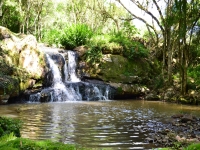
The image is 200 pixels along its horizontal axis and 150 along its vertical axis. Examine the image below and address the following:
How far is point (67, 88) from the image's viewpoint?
52.6 ft

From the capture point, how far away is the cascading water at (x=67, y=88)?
15.0 metres

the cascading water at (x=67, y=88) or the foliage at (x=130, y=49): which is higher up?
the foliage at (x=130, y=49)

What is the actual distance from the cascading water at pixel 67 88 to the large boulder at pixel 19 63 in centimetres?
85

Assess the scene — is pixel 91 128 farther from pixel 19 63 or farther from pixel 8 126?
pixel 19 63

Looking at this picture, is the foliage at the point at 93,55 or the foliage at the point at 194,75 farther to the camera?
the foliage at the point at 93,55

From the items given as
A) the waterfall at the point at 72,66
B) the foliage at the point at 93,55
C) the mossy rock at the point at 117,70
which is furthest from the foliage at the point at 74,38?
the mossy rock at the point at 117,70

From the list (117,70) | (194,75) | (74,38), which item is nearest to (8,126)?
(117,70)

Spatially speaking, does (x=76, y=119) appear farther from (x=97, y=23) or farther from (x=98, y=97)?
(x=97, y=23)

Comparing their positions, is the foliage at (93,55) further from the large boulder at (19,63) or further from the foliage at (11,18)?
the foliage at (11,18)

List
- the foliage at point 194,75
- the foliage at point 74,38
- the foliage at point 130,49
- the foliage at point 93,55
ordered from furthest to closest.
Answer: the foliage at point 74,38 < the foliage at point 130,49 < the foliage at point 93,55 < the foliage at point 194,75

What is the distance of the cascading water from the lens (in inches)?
592

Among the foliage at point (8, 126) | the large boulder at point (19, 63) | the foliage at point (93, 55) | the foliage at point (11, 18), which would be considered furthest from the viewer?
the foliage at point (11, 18)

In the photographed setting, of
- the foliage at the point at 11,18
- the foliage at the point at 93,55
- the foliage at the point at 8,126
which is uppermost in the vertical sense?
the foliage at the point at 11,18

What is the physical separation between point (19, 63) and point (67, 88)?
3099 millimetres
